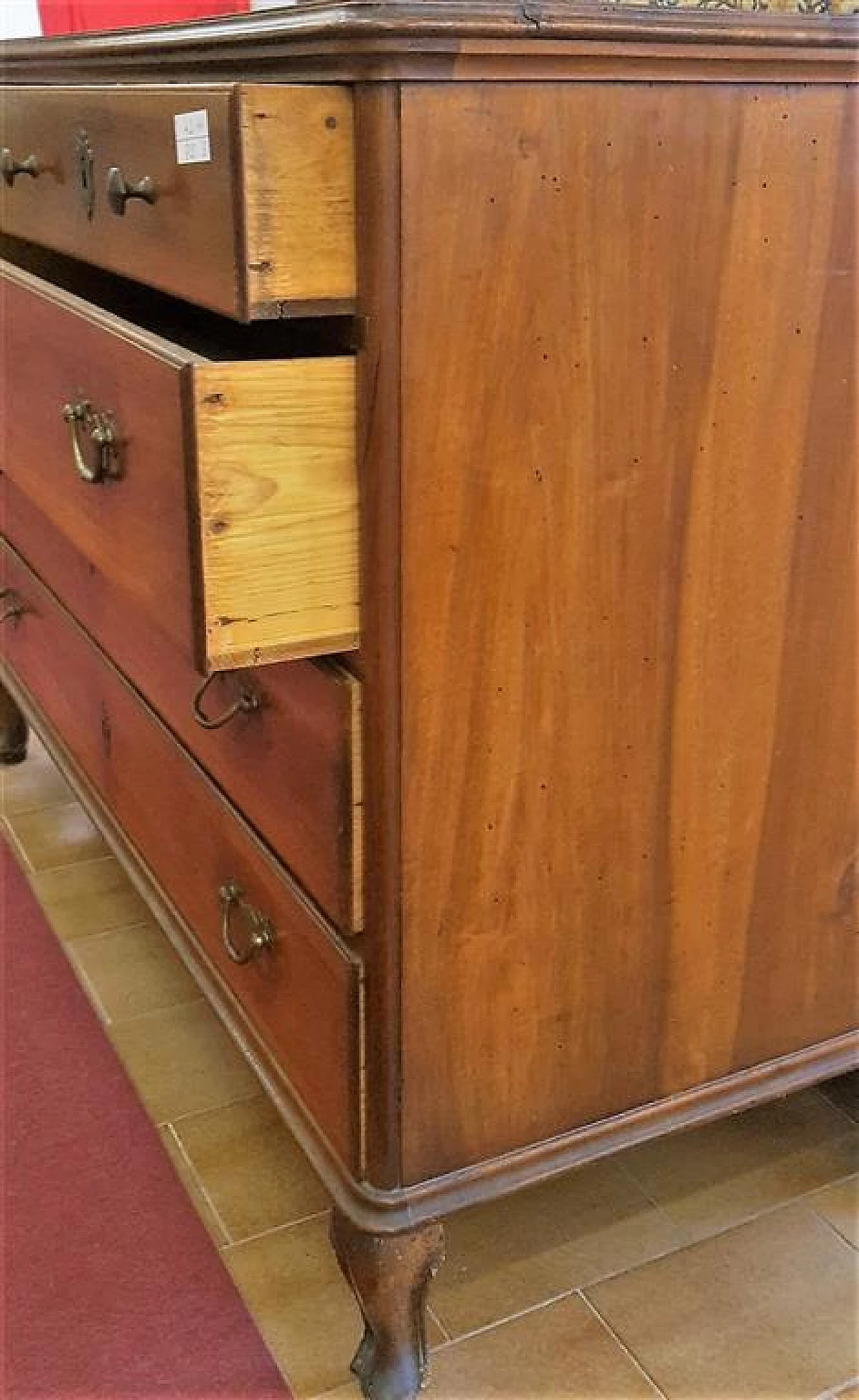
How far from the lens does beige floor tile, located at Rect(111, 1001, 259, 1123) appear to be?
1303 millimetres

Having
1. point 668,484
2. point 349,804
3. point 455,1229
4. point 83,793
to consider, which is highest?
point 668,484

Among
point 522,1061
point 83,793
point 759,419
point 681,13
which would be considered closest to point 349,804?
point 522,1061

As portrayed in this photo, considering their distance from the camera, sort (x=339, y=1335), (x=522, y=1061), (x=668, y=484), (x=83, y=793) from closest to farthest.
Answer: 1. (x=668, y=484)
2. (x=522, y=1061)
3. (x=339, y=1335)
4. (x=83, y=793)

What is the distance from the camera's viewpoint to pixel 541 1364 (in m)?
1.02

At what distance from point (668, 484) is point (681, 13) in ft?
0.83

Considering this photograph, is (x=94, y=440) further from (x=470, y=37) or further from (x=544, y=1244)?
(x=544, y=1244)

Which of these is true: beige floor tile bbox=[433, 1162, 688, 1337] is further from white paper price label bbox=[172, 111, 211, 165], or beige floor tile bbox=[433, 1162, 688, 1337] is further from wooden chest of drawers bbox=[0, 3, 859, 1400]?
white paper price label bbox=[172, 111, 211, 165]

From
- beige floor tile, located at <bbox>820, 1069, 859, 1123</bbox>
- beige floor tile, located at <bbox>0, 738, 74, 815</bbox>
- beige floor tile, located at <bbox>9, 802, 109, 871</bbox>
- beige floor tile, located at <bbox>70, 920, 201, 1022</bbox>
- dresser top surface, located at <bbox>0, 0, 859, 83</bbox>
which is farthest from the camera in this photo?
beige floor tile, located at <bbox>0, 738, 74, 815</bbox>

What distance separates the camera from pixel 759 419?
2.75ft

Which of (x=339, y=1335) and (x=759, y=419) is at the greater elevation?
(x=759, y=419)

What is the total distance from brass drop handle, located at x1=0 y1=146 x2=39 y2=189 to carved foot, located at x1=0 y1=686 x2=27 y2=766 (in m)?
0.89

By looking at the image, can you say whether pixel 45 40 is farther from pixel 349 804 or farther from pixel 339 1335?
pixel 339 1335

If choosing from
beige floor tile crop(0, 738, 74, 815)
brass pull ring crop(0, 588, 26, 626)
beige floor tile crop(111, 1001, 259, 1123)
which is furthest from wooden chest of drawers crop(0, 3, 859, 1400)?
beige floor tile crop(0, 738, 74, 815)

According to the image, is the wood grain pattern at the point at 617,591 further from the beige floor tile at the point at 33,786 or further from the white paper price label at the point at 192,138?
the beige floor tile at the point at 33,786
